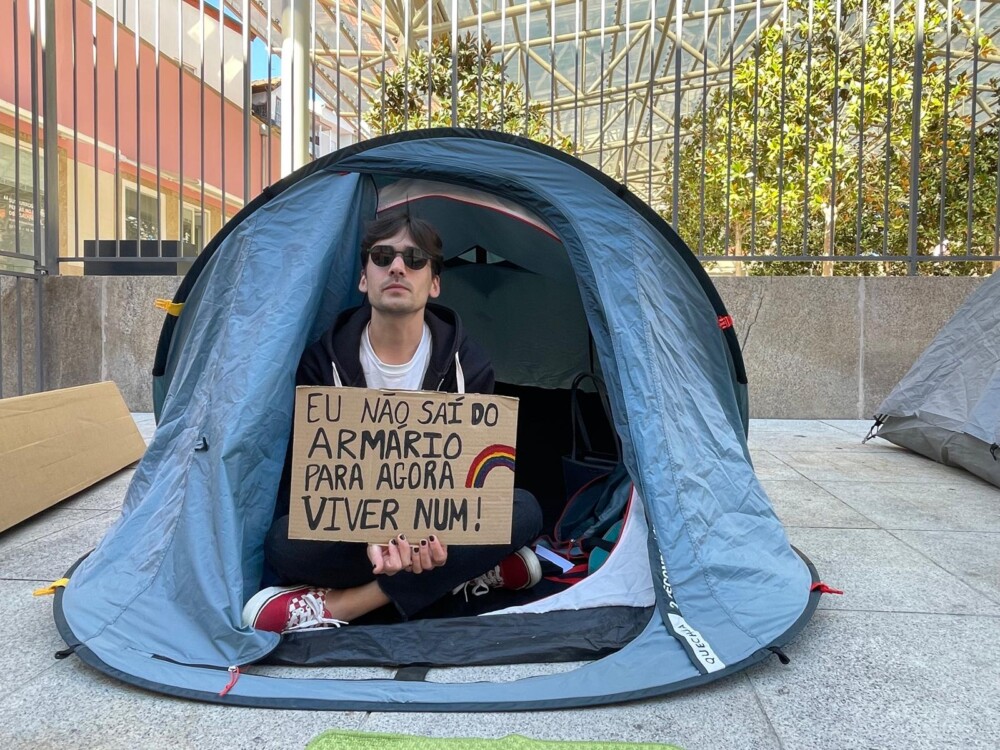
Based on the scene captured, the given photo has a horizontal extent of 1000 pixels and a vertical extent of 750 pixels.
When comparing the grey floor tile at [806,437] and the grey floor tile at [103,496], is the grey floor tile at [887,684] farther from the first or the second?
the grey floor tile at [103,496]

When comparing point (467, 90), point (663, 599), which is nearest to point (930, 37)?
point (467, 90)

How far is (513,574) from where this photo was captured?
2023 millimetres

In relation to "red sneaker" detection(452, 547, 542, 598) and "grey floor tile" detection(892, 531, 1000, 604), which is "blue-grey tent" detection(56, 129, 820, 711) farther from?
"grey floor tile" detection(892, 531, 1000, 604)

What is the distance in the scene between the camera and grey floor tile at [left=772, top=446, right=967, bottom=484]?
3.55 meters

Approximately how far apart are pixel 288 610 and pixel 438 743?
2.04ft

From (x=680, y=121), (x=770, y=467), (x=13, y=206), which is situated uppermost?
(x=680, y=121)

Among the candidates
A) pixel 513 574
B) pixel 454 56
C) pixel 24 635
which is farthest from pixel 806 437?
pixel 24 635

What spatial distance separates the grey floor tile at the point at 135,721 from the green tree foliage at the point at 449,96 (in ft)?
15.6

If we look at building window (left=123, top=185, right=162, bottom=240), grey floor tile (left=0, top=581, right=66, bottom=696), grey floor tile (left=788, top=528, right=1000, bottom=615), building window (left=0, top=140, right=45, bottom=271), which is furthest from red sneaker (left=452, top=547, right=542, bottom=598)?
building window (left=123, top=185, right=162, bottom=240)

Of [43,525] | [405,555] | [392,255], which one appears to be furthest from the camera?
[43,525]

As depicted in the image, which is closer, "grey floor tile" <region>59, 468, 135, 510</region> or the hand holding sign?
the hand holding sign

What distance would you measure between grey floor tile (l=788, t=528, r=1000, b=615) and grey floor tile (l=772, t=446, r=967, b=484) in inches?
37.6

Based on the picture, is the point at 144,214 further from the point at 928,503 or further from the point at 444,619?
the point at 928,503

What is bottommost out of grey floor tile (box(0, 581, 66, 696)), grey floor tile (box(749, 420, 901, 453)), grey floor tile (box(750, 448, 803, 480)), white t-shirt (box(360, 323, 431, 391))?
grey floor tile (box(0, 581, 66, 696))
